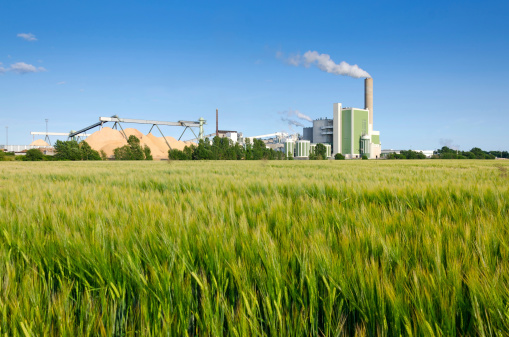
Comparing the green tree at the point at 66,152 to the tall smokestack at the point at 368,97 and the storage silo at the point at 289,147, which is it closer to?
the storage silo at the point at 289,147

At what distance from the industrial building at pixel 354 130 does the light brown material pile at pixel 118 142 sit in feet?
119

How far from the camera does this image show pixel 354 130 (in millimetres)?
72438

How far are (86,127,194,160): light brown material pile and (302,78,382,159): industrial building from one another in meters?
36.3

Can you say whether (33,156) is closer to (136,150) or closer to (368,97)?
(136,150)

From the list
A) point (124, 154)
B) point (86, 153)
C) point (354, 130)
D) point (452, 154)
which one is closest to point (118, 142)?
point (124, 154)

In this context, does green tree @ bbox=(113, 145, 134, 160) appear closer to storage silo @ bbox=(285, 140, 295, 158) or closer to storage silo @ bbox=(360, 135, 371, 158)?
storage silo @ bbox=(285, 140, 295, 158)

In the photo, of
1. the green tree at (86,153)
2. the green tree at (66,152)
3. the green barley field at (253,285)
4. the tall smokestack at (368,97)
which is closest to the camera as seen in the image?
the green barley field at (253,285)

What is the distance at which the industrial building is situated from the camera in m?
72.1

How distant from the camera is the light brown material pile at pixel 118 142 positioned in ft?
198

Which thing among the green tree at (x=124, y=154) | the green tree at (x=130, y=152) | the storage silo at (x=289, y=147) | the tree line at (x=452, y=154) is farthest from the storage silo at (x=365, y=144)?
the green tree at (x=124, y=154)

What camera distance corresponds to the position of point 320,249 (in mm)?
1039

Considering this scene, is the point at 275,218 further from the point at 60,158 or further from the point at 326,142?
the point at 326,142

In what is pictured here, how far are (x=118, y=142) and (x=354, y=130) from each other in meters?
53.0

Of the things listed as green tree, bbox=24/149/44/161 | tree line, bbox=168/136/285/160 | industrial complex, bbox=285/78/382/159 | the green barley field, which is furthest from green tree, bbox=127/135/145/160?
the green barley field
